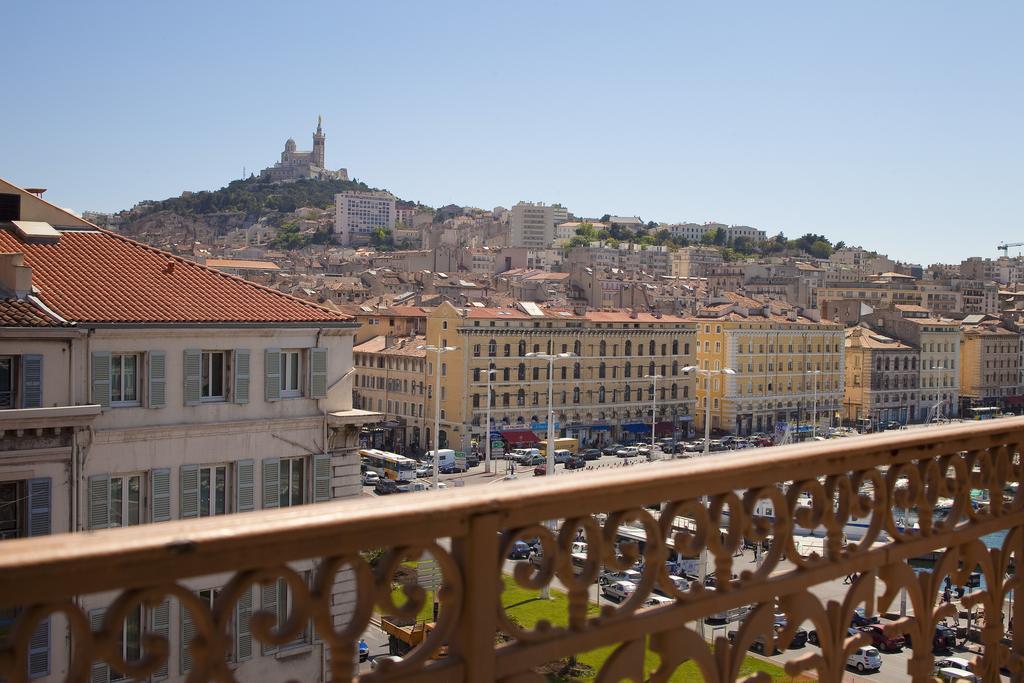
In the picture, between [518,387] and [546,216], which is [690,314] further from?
[546,216]

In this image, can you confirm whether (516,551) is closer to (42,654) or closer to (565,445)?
(42,654)

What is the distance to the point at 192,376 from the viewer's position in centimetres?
1480

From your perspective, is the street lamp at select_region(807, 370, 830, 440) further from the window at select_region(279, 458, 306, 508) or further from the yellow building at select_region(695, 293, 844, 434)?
the window at select_region(279, 458, 306, 508)

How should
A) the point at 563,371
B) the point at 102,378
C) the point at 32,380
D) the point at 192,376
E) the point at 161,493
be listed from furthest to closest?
the point at 563,371, the point at 192,376, the point at 161,493, the point at 102,378, the point at 32,380

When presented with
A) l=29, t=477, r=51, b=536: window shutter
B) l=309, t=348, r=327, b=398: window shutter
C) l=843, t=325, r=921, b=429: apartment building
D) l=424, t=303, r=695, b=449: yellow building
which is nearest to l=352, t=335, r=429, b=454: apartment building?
l=424, t=303, r=695, b=449: yellow building

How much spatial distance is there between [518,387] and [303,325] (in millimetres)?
42614

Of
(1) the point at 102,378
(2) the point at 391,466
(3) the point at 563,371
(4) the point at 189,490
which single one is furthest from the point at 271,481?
(3) the point at 563,371

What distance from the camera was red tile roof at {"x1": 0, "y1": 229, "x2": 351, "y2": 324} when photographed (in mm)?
14305

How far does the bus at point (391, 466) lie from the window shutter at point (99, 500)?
113 feet

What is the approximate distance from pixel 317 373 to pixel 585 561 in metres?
14.5

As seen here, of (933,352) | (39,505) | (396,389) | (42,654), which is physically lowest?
(396,389)

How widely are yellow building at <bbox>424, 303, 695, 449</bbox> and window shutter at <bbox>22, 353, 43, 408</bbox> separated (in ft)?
136

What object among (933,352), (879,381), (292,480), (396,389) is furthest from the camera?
(933,352)

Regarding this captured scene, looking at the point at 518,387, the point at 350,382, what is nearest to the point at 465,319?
the point at 518,387
